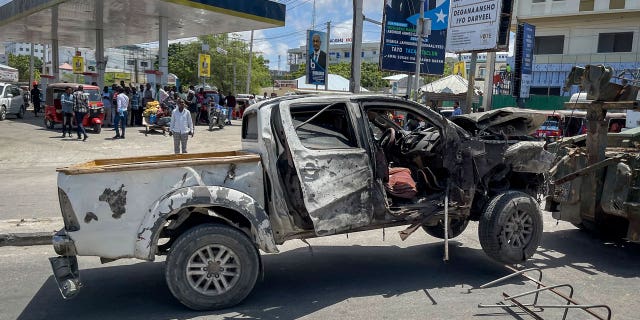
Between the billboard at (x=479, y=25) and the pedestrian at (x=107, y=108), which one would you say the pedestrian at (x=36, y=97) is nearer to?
the pedestrian at (x=107, y=108)

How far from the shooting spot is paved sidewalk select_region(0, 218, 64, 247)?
6.50m

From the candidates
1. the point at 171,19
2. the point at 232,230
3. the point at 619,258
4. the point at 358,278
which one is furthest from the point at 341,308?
the point at 171,19

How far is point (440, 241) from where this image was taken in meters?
6.91

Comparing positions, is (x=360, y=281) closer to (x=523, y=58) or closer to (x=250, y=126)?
(x=250, y=126)

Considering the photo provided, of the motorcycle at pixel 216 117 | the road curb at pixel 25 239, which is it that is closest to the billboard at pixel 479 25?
the motorcycle at pixel 216 117

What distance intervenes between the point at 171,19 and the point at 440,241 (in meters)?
21.0

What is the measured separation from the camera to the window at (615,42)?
33.1 meters

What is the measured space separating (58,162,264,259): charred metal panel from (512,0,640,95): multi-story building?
33072mm

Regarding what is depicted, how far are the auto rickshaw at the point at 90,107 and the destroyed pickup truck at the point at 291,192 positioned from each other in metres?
15.0

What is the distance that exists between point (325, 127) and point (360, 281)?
1.67 meters

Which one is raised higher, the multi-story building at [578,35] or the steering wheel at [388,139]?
the multi-story building at [578,35]

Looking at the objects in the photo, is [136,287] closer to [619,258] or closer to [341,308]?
[341,308]

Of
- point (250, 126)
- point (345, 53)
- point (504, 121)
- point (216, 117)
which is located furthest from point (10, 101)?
point (345, 53)

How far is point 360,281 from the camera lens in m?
5.33
